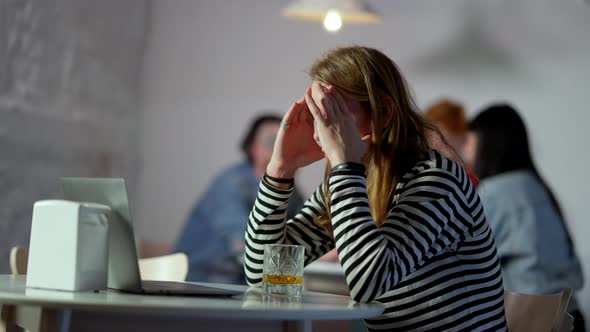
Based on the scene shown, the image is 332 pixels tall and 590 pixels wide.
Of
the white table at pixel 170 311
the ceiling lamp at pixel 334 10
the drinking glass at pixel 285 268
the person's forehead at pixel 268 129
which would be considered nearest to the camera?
the white table at pixel 170 311

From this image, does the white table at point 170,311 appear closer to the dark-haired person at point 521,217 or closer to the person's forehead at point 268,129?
the dark-haired person at point 521,217

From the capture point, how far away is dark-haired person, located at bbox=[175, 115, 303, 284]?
5.22 meters

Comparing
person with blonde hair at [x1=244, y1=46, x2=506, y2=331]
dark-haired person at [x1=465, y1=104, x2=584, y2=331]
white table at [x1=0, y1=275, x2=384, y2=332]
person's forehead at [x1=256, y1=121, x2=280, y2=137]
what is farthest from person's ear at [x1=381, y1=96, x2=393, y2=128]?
person's forehead at [x1=256, y1=121, x2=280, y2=137]

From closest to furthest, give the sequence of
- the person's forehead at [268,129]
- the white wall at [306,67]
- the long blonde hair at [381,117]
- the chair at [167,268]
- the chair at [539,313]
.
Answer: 1. the long blonde hair at [381,117]
2. the chair at [539,313]
3. the chair at [167,268]
4. the white wall at [306,67]
5. the person's forehead at [268,129]

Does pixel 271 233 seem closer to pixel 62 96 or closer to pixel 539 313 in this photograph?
pixel 539 313

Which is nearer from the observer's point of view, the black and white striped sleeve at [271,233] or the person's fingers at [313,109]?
the person's fingers at [313,109]

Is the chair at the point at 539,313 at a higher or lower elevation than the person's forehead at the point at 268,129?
lower

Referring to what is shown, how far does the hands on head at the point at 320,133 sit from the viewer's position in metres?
1.77

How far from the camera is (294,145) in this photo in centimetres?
203

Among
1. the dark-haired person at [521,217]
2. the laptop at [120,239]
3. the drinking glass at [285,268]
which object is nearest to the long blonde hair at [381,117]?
the drinking glass at [285,268]

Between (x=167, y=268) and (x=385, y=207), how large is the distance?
78 cm

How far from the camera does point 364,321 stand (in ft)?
6.19

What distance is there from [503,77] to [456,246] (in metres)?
3.46

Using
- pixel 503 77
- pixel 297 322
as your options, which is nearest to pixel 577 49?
pixel 503 77
